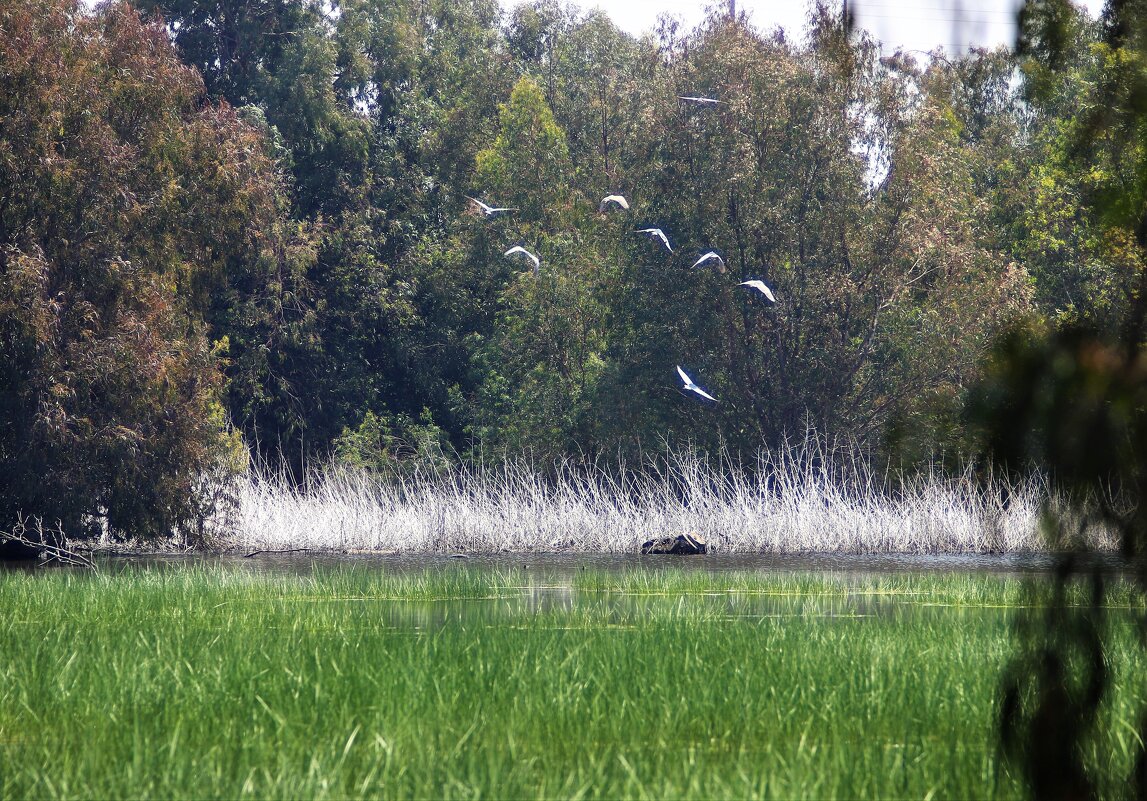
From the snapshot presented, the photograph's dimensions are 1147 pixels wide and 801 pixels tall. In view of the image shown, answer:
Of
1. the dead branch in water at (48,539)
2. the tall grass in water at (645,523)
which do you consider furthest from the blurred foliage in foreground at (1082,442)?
the tall grass in water at (645,523)

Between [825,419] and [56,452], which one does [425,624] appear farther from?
[825,419]

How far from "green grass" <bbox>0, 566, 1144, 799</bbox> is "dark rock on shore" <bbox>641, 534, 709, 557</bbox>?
38.1 ft

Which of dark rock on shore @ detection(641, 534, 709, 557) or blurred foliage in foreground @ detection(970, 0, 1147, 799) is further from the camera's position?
dark rock on shore @ detection(641, 534, 709, 557)

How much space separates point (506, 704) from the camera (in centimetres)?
591

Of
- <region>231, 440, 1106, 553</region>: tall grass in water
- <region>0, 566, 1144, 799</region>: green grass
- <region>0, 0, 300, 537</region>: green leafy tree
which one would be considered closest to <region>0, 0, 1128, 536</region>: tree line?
<region>0, 0, 300, 537</region>: green leafy tree

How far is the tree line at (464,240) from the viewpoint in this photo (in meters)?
21.4

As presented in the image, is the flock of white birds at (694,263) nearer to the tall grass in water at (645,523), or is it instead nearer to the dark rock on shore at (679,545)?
the tall grass in water at (645,523)

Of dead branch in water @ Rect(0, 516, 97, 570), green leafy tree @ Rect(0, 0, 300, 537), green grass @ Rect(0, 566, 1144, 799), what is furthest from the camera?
green leafy tree @ Rect(0, 0, 300, 537)

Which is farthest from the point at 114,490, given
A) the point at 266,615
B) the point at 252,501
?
the point at 266,615

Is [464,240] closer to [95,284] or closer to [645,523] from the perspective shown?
[645,523]

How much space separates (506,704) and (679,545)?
1645 centimetres

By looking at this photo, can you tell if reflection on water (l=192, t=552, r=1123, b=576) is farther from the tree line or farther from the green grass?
the green grass

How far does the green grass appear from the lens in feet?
14.8

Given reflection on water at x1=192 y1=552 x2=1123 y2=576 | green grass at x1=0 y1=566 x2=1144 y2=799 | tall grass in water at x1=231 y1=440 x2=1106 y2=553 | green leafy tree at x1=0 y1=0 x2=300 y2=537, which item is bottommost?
green grass at x1=0 y1=566 x2=1144 y2=799
